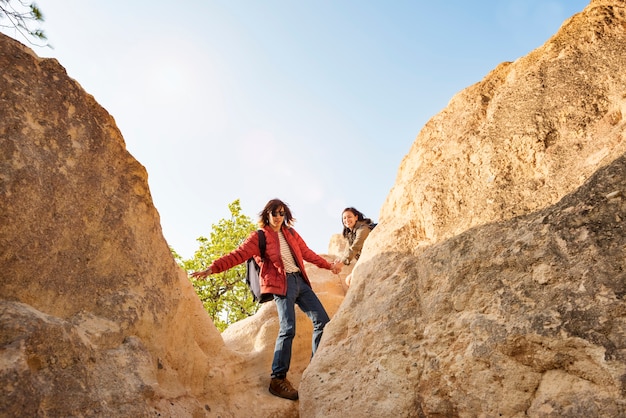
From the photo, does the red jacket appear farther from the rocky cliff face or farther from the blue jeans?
the rocky cliff face

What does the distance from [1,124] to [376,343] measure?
169 inches

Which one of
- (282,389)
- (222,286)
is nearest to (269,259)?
(282,389)

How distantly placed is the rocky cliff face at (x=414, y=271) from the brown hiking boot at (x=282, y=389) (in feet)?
0.36

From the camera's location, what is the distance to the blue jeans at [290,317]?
6.68m

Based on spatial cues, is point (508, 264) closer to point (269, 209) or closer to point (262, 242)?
point (262, 242)

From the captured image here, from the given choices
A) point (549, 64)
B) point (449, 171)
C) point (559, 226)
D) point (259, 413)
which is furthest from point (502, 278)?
point (259, 413)

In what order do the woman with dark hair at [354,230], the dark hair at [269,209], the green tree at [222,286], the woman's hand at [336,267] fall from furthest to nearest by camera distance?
the green tree at [222,286]
the woman with dark hair at [354,230]
the woman's hand at [336,267]
the dark hair at [269,209]

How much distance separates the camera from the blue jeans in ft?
21.9

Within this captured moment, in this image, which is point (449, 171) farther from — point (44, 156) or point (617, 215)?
point (44, 156)

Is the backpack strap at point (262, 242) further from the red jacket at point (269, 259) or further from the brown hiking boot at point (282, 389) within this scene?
the brown hiking boot at point (282, 389)

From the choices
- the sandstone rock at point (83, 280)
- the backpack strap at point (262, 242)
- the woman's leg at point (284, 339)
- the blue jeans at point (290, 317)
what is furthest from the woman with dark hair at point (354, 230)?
the sandstone rock at point (83, 280)

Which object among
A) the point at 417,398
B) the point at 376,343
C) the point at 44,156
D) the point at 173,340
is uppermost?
the point at 44,156

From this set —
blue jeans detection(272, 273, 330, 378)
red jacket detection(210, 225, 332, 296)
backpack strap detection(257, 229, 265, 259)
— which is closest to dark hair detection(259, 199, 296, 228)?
red jacket detection(210, 225, 332, 296)

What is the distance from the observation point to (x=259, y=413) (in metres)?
6.30
